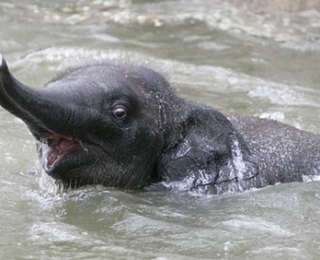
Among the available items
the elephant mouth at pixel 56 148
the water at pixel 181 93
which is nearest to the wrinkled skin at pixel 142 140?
the elephant mouth at pixel 56 148

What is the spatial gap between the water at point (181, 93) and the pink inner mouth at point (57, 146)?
1.41ft

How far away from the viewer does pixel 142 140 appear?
21.1 feet

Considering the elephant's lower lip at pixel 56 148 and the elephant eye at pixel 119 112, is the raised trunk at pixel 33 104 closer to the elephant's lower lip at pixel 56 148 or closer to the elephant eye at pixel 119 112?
the elephant's lower lip at pixel 56 148

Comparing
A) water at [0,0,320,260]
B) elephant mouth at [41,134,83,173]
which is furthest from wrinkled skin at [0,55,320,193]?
water at [0,0,320,260]

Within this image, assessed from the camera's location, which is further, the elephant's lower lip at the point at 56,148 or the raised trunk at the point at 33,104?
the elephant's lower lip at the point at 56,148

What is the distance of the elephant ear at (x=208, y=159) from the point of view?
6.69m

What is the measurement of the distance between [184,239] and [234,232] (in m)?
0.38

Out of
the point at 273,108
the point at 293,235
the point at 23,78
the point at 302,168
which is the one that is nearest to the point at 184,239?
the point at 293,235

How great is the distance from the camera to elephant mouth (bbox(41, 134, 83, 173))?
603 cm

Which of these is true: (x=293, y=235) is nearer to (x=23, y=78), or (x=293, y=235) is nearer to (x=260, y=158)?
(x=260, y=158)

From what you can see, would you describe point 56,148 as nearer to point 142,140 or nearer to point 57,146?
point 57,146

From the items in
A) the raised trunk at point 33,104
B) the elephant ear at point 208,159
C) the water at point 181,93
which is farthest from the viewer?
the elephant ear at point 208,159

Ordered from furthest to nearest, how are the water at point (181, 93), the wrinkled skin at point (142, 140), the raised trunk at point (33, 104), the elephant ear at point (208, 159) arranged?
1. the elephant ear at point (208, 159)
2. the wrinkled skin at point (142, 140)
3. the water at point (181, 93)
4. the raised trunk at point (33, 104)

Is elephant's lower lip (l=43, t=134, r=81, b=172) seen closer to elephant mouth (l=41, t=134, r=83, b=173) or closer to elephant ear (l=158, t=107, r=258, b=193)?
elephant mouth (l=41, t=134, r=83, b=173)
